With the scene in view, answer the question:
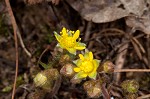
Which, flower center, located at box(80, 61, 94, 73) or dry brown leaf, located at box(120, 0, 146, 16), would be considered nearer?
flower center, located at box(80, 61, 94, 73)

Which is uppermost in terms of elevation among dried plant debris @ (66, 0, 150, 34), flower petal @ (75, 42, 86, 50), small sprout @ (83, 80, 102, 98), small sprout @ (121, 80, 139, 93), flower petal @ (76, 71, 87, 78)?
dried plant debris @ (66, 0, 150, 34)

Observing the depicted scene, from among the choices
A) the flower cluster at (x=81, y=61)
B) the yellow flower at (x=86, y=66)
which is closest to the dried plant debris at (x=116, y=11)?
the flower cluster at (x=81, y=61)

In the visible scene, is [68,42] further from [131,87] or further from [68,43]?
[131,87]

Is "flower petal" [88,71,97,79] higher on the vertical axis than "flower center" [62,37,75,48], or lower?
lower

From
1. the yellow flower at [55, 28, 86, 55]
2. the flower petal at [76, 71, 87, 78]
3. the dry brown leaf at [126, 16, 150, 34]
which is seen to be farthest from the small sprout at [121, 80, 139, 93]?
the dry brown leaf at [126, 16, 150, 34]

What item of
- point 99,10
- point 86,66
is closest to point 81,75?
point 86,66

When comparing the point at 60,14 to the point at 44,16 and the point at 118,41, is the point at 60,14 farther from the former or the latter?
the point at 118,41

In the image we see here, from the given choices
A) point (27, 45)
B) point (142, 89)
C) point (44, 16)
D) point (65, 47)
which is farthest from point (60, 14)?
point (142, 89)

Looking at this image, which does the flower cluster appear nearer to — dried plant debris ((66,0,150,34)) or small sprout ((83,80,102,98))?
small sprout ((83,80,102,98))

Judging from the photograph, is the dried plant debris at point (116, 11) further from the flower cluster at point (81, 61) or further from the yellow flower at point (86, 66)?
the yellow flower at point (86, 66)
